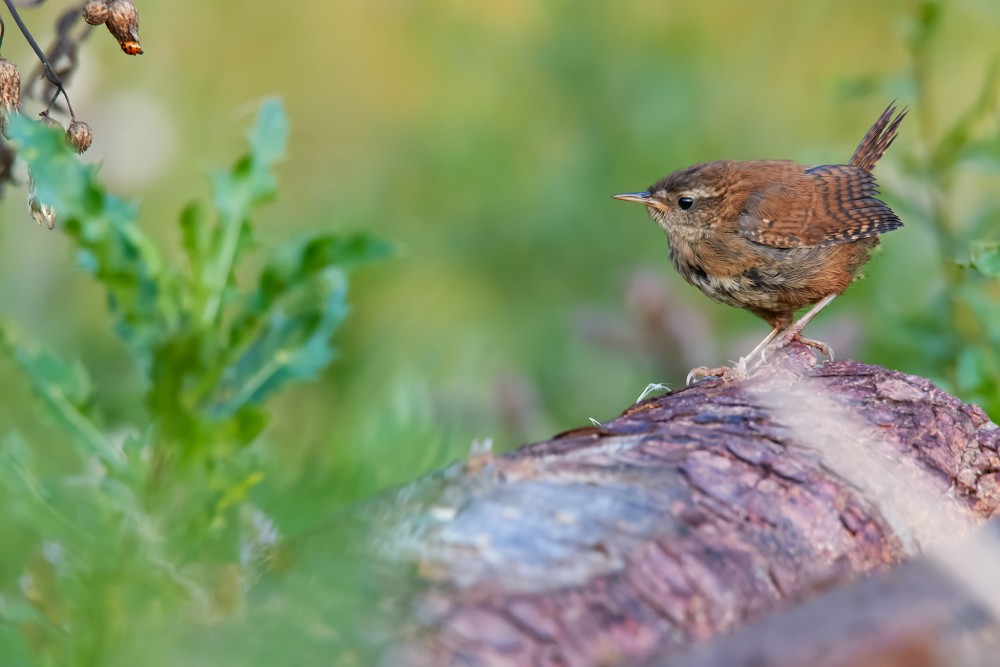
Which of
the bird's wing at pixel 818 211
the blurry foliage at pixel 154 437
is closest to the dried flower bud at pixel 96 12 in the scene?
the blurry foliage at pixel 154 437

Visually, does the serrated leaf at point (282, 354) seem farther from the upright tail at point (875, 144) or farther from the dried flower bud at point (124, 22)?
the upright tail at point (875, 144)

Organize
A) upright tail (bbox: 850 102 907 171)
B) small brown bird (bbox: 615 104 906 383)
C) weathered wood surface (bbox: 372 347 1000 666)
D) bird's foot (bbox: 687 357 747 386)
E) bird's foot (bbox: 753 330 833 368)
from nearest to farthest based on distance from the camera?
weathered wood surface (bbox: 372 347 1000 666), bird's foot (bbox: 687 357 747 386), bird's foot (bbox: 753 330 833 368), small brown bird (bbox: 615 104 906 383), upright tail (bbox: 850 102 907 171)

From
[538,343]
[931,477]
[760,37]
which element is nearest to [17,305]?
[538,343]

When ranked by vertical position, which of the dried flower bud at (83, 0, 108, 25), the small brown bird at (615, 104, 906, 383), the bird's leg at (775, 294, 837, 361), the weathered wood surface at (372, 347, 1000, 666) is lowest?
the weathered wood surface at (372, 347, 1000, 666)

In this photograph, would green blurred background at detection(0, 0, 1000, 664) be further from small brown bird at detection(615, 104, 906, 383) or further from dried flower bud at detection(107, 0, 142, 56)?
dried flower bud at detection(107, 0, 142, 56)

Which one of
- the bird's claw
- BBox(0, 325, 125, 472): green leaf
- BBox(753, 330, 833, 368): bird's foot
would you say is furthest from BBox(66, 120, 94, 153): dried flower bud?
BBox(753, 330, 833, 368): bird's foot

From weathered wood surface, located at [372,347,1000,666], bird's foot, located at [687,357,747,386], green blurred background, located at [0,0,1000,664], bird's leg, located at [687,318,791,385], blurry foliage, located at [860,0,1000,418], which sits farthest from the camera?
green blurred background, located at [0,0,1000,664]

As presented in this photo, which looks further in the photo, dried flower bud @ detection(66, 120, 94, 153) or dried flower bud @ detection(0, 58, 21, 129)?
dried flower bud @ detection(66, 120, 94, 153)
